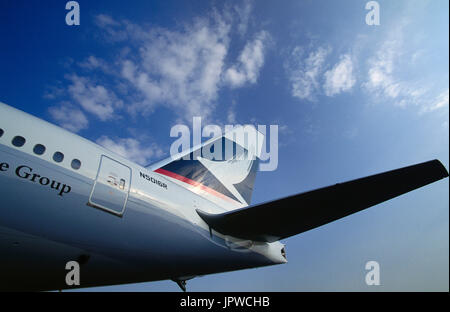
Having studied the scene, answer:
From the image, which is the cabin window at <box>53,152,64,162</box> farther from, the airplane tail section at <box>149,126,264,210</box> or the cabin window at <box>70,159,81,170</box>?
the airplane tail section at <box>149,126,264,210</box>

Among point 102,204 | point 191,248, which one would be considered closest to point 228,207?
point 191,248

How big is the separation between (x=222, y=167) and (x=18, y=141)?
18.5ft

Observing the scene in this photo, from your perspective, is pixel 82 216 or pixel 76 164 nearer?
pixel 82 216

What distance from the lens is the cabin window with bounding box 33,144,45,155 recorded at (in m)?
3.13

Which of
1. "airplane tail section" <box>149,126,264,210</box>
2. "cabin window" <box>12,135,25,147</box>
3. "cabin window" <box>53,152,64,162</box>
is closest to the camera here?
"cabin window" <box>12,135,25,147</box>

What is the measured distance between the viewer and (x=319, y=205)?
151 inches

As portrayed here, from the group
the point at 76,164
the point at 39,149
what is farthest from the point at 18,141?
the point at 76,164

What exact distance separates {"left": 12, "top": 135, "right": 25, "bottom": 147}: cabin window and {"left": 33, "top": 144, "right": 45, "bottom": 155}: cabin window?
15 centimetres

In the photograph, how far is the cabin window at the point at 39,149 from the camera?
3.13 meters

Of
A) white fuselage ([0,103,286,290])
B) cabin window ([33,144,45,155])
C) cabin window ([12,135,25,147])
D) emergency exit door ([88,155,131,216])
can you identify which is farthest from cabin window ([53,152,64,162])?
emergency exit door ([88,155,131,216])

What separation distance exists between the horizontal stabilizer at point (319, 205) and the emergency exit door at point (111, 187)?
1.74m

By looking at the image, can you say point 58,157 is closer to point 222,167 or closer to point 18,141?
point 18,141

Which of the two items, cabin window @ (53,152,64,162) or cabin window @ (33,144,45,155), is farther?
cabin window @ (53,152,64,162)
